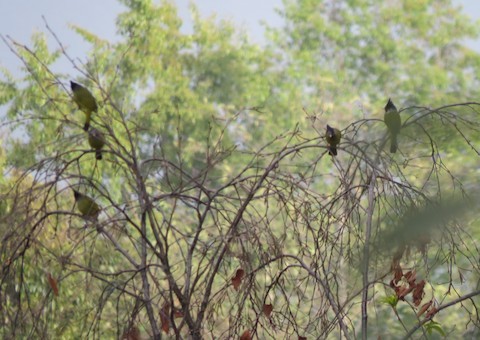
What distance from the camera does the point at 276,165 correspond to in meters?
1.55

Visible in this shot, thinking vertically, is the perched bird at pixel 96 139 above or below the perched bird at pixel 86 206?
above

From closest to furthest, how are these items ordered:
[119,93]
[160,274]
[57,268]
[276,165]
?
[276,165], [57,268], [160,274], [119,93]

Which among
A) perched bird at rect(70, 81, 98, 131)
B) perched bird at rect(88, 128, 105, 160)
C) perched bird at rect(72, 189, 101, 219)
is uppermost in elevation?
perched bird at rect(70, 81, 98, 131)

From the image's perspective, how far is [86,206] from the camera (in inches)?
56.8

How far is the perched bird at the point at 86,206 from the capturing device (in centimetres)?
143

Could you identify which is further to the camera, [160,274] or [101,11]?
[101,11]

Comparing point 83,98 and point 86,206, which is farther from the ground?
point 83,98

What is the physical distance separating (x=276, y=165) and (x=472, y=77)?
11.7m

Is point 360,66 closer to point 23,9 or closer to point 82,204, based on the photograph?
point 23,9

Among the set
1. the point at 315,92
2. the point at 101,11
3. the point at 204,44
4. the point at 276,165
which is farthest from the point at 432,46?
the point at 276,165

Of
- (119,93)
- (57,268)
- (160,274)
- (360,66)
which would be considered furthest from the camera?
(360,66)

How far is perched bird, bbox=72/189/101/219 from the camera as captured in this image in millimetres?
1435

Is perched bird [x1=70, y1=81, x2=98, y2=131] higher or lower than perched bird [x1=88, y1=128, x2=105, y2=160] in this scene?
higher

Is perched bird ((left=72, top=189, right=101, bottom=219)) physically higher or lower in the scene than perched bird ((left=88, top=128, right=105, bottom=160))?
lower
